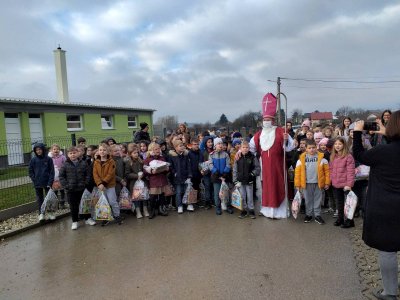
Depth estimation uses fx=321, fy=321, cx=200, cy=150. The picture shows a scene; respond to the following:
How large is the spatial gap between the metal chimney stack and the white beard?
65.6ft

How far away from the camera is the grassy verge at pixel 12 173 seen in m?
9.63

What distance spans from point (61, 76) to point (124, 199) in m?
19.4

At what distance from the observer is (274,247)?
4773 mm

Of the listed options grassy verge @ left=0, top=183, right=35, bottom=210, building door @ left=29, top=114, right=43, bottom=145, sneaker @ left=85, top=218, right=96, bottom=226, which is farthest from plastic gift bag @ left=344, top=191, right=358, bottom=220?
building door @ left=29, top=114, right=43, bottom=145

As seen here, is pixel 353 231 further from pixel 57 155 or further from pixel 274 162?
pixel 57 155

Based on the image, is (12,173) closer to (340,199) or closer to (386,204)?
(340,199)

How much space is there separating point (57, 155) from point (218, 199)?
4.00m

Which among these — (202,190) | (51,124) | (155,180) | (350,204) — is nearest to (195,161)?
(202,190)

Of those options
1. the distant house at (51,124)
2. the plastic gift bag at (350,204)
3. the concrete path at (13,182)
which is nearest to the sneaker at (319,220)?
the plastic gift bag at (350,204)

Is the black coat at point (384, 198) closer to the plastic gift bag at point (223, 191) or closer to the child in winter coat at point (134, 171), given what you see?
the plastic gift bag at point (223, 191)

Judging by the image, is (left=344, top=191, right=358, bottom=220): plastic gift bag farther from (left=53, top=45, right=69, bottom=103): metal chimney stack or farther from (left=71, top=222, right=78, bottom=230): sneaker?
(left=53, top=45, right=69, bottom=103): metal chimney stack

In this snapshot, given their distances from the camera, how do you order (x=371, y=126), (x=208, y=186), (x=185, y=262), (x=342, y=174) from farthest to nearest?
(x=208, y=186)
(x=342, y=174)
(x=185, y=262)
(x=371, y=126)

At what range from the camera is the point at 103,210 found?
638cm

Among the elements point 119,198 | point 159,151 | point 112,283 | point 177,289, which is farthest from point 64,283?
point 159,151
